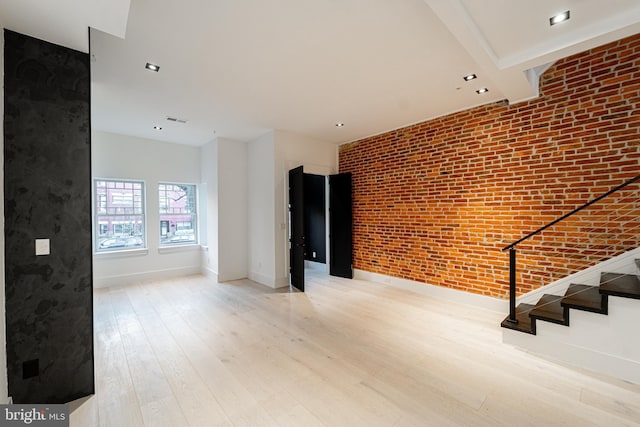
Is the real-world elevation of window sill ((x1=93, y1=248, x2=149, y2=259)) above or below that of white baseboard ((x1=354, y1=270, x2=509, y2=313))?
above

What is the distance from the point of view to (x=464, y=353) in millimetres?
2627

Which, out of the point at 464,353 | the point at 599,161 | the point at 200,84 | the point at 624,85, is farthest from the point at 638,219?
the point at 200,84

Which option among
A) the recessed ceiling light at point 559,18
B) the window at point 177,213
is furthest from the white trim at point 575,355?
the window at point 177,213

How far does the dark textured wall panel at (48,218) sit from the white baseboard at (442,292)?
4.28 metres

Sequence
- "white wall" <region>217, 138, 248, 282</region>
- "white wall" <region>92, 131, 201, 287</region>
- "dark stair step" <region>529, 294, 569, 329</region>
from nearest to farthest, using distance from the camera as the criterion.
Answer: "dark stair step" <region>529, 294, 569, 329</region> → "white wall" <region>92, 131, 201, 287</region> → "white wall" <region>217, 138, 248, 282</region>

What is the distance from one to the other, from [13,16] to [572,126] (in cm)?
512

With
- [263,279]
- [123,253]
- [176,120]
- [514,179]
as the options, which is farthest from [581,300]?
[123,253]

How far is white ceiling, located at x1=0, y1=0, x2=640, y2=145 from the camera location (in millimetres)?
1892

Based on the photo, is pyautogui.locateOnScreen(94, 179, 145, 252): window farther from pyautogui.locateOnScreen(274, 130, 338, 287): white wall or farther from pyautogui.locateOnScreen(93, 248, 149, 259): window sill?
pyautogui.locateOnScreen(274, 130, 338, 287): white wall

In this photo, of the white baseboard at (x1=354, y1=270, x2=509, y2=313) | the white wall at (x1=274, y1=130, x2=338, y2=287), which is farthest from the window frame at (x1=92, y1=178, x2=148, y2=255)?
the white baseboard at (x1=354, y1=270, x2=509, y2=313)

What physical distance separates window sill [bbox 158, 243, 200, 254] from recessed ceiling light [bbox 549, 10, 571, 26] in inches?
263

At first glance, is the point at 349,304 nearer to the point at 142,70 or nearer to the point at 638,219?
the point at 638,219

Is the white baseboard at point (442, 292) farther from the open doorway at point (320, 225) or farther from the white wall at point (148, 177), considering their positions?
the white wall at point (148, 177)

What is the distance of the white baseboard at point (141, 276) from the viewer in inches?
198
